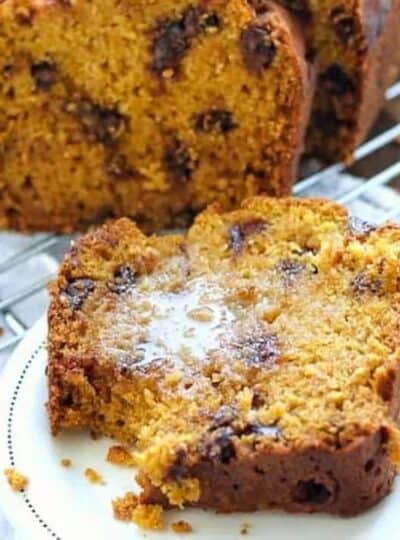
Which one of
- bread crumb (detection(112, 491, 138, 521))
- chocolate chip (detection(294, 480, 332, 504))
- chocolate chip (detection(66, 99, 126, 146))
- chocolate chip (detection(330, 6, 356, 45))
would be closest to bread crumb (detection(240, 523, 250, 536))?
chocolate chip (detection(294, 480, 332, 504))

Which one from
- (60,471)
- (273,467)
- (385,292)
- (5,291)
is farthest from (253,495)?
(5,291)

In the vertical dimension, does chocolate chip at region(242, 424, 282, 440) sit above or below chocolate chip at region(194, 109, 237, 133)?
below

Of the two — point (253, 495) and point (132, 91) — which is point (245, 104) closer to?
point (132, 91)

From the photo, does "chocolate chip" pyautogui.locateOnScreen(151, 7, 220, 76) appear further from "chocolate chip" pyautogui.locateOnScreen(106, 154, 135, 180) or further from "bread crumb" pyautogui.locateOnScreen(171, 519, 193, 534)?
"bread crumb" pyautogui.locateOnScreen(171, 519, 193, 534)

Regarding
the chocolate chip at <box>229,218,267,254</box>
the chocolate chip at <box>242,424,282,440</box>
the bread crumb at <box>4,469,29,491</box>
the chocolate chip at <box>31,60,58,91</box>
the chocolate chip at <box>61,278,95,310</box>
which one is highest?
the chocolate chip at <box>31,60,58,91</box>

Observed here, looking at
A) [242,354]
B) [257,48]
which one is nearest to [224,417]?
[242,354]

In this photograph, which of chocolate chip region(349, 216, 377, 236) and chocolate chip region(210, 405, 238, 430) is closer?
chocolate chip region(210, 405, 238, 430)
